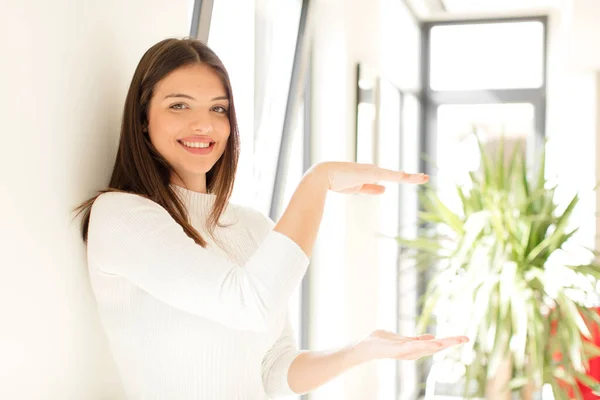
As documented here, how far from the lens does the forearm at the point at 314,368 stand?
166 centimetres

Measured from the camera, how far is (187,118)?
5.06 ft

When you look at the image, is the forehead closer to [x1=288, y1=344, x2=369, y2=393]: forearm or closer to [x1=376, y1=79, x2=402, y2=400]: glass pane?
[x1=288, y1=344, x2=369, y2=393]: forearm

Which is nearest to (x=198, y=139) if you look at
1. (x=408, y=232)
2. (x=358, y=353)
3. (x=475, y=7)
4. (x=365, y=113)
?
(x=358, y=353)

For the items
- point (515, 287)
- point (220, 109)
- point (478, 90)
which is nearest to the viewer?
point (220, 109)

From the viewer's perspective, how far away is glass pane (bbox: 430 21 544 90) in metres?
6.80

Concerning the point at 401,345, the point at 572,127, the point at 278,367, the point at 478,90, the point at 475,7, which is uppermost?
the point at 475,7

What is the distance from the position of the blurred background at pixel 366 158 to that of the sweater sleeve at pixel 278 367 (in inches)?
13.7

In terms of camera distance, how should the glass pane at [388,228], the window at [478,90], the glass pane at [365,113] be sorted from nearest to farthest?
the glass pane at [365,113] < the glass pane at [388,228] < the window at [478,90]

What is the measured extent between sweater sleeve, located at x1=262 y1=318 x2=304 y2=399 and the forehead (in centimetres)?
62

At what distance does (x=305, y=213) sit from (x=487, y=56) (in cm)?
595

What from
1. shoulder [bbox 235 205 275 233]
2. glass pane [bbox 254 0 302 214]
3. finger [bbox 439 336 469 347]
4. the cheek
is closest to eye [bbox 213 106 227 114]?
the cheek

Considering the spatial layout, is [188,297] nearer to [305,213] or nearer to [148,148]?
[305,213]

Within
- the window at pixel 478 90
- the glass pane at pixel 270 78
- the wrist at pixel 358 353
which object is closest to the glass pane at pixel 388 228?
the window at pixel 478 90

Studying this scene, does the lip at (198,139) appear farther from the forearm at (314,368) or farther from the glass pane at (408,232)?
the glass pane at (408,232)
